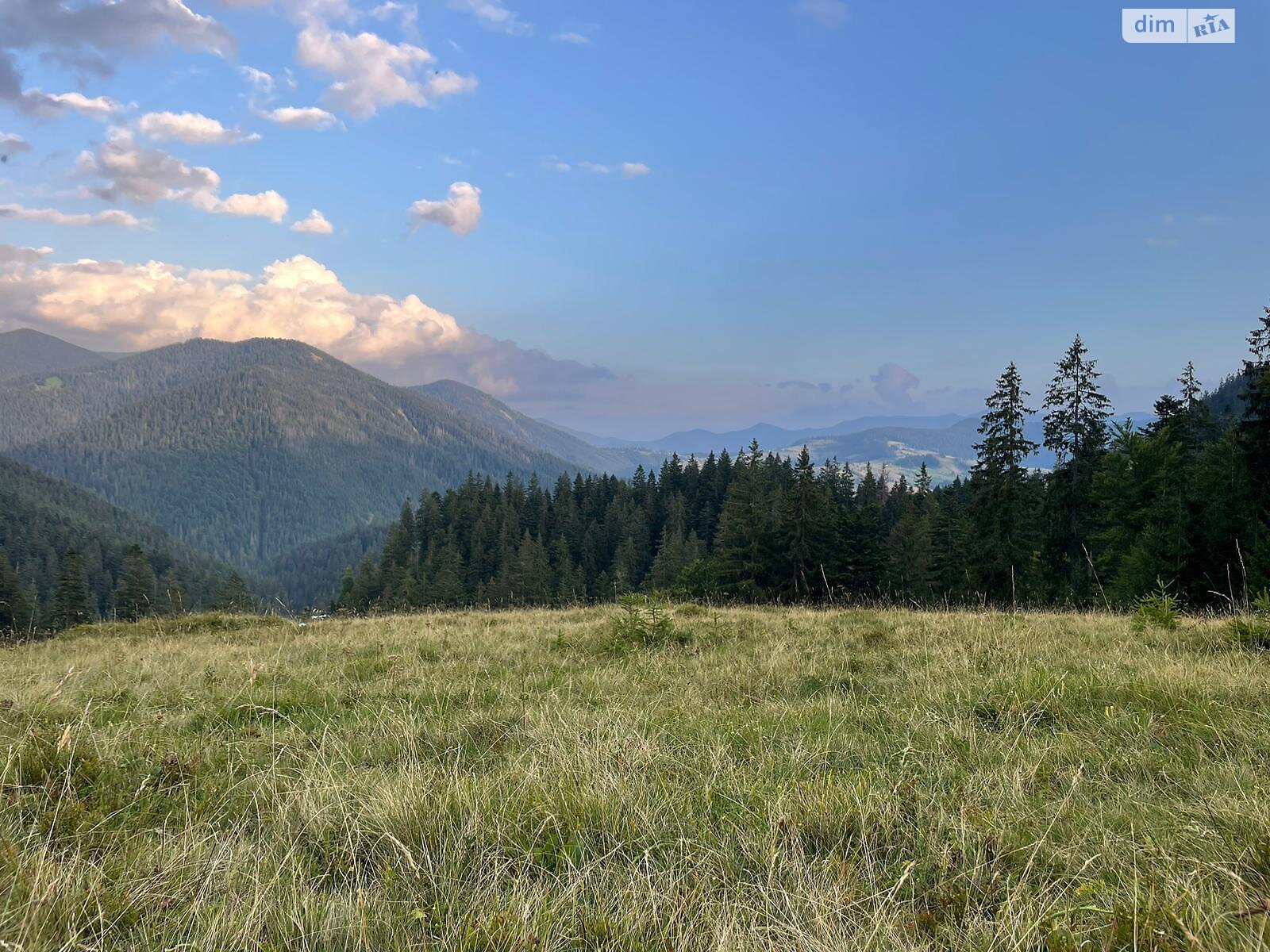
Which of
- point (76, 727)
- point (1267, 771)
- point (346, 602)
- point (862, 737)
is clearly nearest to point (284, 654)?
point (76, 727)

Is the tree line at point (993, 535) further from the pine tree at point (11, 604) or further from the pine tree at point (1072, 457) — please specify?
the pine tree at point (11, 604)

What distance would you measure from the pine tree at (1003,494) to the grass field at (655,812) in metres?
37.5

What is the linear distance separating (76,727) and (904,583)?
59.1 m

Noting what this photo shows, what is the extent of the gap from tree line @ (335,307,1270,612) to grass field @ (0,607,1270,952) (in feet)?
16.3

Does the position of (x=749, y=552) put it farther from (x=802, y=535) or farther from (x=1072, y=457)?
(x=1072, y=457)


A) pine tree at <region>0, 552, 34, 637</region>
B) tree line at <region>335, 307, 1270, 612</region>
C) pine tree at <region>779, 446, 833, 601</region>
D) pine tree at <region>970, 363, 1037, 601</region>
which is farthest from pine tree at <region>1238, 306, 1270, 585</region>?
pine tree at <region>0, 552, 34, 637</region>

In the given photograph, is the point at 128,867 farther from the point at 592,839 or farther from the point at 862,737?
the point at 862,737

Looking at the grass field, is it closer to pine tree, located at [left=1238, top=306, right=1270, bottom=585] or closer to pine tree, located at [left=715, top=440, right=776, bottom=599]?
pine tree, located at [left=1238, top=306, right=1270, bottom=585]

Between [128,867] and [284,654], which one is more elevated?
[128,867]

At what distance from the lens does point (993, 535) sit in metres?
39.8

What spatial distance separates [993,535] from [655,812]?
144 feet

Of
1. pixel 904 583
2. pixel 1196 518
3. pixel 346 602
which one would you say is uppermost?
pixel 1196 518

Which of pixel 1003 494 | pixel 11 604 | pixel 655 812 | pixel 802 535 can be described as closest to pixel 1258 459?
pixel 1003 494

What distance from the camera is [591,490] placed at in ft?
380
